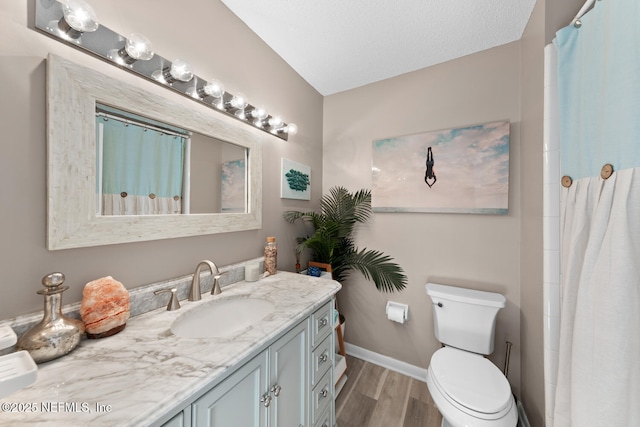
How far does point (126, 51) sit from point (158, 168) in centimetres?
45

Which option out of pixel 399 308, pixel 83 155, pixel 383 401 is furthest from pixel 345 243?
pixel 83 155

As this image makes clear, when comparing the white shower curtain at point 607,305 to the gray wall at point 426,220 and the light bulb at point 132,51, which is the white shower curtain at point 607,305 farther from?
the light bulb at point 132,51

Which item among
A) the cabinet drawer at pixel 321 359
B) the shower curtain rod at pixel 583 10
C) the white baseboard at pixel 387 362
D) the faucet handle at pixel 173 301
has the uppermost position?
the shower curtain rod at pixel 583 10

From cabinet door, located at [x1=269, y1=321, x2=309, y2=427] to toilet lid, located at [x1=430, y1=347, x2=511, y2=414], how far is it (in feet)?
2.40

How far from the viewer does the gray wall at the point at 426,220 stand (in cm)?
149

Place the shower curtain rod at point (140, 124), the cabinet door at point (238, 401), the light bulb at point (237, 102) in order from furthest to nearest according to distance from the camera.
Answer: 1. the light bulb at point (237, 102)
2. the shower curtain rod at point (140, 124)
3. the cabinet door at point (238, 401)

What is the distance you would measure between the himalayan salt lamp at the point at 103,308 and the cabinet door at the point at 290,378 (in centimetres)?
54

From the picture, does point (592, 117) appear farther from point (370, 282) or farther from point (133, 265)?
point (133, 265)

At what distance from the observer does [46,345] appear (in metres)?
0.60

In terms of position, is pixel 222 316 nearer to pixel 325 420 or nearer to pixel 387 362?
pixel 325 420

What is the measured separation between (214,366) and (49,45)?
Result: 1.14 meters

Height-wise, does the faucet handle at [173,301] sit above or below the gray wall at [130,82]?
below

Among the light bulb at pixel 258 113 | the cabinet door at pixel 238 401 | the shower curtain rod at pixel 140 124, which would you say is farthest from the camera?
the light bulb at pixel 258 113

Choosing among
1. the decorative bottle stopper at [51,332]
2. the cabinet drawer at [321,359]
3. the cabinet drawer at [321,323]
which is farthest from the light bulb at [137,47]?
the cabinet drawer at [321,359]
